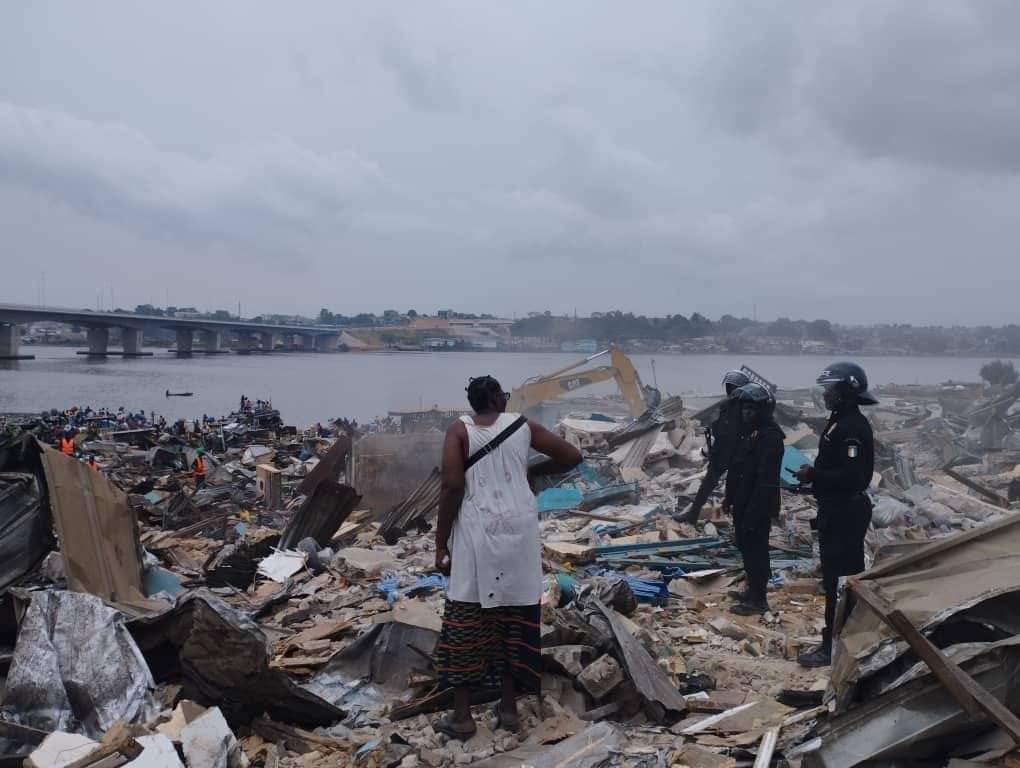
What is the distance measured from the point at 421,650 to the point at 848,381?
2729 mm

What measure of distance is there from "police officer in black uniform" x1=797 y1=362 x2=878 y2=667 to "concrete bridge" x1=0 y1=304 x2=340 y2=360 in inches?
2307

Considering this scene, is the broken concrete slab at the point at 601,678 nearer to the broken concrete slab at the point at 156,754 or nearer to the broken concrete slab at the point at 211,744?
the broken concrete slab at the point at 211,744

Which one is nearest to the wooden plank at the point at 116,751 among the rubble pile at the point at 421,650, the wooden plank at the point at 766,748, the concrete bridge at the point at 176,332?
the rubble pile at the point at 421,650

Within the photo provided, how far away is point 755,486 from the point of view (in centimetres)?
536

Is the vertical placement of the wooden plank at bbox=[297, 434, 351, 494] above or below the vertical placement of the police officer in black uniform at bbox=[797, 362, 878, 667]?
below

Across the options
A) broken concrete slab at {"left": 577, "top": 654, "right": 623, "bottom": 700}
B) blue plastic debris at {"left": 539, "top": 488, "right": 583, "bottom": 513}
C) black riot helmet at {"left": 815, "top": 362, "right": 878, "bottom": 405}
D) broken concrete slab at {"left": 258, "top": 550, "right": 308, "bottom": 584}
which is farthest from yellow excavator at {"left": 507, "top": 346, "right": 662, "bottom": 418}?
broken concrete slab at {"left": 577, "top": 654, "right": 623, "bottom": 700}

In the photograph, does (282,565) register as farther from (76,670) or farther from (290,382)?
(290,382)

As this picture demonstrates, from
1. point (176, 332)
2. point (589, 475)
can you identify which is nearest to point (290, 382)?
point (176, 332)

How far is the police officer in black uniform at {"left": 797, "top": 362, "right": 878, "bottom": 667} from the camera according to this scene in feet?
14.0

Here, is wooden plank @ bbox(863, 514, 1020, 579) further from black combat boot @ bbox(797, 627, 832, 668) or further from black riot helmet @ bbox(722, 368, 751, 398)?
black riot helmet @ bbox(722, 368, 751, 398)

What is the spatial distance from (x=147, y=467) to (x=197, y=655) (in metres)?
14.1

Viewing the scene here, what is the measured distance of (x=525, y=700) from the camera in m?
3.64

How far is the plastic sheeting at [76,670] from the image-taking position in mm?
3264

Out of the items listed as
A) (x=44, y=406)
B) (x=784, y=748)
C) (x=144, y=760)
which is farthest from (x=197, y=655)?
(x=44, y=406)
